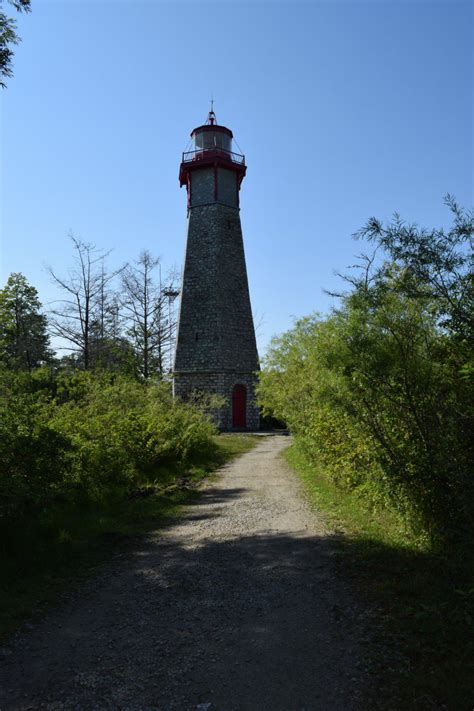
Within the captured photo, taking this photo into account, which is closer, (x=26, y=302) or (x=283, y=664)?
(x=283, y=664)

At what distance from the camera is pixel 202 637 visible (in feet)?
13.8

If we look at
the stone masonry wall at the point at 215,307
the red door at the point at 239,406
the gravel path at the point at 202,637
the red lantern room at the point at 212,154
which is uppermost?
the red lantern room at the point at 212,154

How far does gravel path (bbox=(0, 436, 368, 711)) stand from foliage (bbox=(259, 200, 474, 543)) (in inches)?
59.3

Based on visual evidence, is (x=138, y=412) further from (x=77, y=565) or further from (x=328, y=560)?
(x=328, y=560)

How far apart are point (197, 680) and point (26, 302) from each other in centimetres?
3530

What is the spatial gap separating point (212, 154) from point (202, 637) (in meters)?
29.1

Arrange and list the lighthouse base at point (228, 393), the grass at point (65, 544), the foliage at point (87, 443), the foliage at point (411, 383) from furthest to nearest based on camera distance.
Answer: the lighthouse base at point (228, 393), the foliage at point (87, 443), the foliage at point (411, 383), the grass at point (65, 544)

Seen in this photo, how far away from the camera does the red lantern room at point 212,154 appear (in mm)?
28812

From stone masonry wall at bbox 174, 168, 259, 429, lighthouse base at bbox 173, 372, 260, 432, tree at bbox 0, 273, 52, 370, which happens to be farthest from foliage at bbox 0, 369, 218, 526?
tree at bbox 0, 273, 52, 370

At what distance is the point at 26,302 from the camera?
34625 millimetres

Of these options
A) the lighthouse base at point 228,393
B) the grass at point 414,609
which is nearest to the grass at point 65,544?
the grass at point 414,609

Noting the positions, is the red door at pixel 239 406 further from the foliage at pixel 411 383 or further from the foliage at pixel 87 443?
the foliage at pixel 411 383

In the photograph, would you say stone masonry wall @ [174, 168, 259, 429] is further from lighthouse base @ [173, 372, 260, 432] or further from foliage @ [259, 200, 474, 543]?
foliage @ [259, 200, 474, 543]

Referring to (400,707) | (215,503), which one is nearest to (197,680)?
(400,707)
